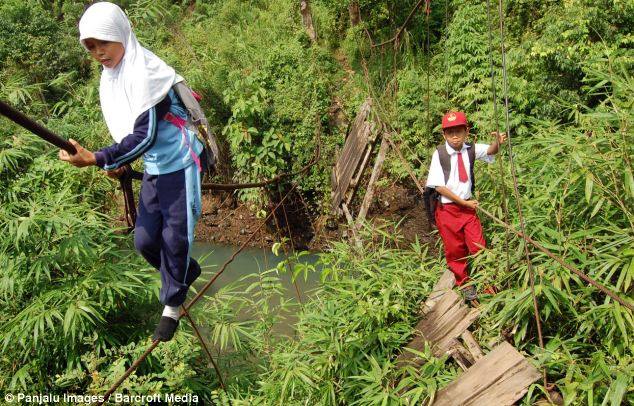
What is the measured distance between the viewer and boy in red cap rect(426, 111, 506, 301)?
3500mm

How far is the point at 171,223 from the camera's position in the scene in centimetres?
245

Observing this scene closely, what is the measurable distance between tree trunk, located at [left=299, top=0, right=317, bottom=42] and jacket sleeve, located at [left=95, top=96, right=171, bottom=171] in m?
6.87

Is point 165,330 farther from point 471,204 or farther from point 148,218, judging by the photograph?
point 471,204

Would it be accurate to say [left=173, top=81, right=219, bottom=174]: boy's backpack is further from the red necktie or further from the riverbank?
the riverbank

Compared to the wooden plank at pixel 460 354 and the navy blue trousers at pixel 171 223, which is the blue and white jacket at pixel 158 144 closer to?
the navy blue trousers at pixel 171 223

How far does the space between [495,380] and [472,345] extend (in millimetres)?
390

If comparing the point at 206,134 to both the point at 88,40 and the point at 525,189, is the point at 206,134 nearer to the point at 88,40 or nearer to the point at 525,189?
the point at 88,40

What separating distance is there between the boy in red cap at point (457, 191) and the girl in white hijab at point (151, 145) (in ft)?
5.25

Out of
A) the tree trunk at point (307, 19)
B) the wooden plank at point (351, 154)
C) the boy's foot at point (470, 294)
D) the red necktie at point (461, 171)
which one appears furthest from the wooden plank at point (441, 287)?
the tree trunk at point (307, 19)

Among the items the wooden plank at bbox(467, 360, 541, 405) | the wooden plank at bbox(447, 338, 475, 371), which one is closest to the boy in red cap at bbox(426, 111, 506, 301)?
the wooden plank at bbox(447, 338, 475, 371)

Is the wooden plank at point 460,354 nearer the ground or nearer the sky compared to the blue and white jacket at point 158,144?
nearer the ground

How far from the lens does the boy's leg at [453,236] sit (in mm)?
3528

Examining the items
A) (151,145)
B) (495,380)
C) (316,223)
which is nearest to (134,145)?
(151,145)

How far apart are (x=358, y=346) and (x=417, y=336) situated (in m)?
0.34
